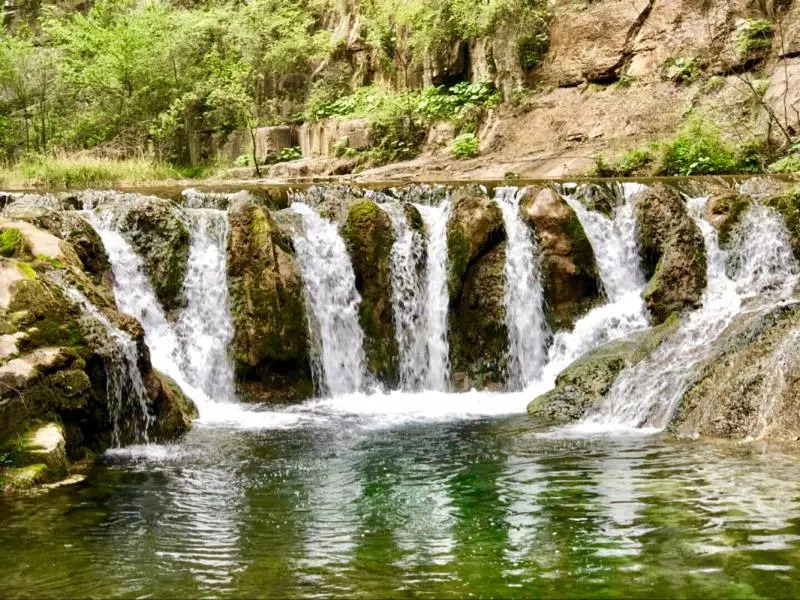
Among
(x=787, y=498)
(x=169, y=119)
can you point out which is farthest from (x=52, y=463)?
(x=169, y=119)

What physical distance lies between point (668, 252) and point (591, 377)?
3.70 metres

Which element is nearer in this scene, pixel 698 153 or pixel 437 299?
pixel 437 299

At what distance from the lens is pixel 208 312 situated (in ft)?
48.4

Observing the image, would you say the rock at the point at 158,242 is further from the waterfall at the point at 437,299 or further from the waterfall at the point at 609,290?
the waterfall at the point at 609,290

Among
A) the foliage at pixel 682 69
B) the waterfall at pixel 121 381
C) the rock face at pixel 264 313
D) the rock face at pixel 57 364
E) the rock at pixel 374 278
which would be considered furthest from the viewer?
the foliage at pixel 682 69

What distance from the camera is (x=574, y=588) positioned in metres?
5.14

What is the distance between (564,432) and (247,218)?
22.7 ft

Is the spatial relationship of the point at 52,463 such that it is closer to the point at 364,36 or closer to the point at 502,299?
the point at 502,299

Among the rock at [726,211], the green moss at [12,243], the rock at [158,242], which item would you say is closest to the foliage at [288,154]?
the rock at [158,242]

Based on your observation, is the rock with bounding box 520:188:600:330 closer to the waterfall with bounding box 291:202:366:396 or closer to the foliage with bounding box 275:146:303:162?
the waterfall with bounding box 291:202:366:396

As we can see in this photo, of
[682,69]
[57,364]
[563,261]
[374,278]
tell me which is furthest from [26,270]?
[682,69]

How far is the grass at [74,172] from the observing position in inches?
963

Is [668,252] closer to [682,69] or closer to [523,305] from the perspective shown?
[523,305]

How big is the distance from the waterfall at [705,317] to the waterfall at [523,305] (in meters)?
2.67
